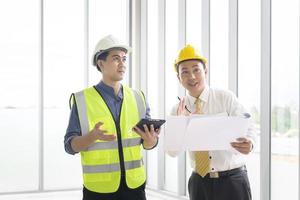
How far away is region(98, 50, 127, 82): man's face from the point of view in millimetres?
2166

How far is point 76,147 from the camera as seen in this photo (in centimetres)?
203

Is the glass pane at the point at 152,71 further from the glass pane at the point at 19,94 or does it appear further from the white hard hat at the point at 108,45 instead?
the white hard hat at the point at 108,45

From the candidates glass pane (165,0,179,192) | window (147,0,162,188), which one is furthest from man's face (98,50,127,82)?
window (147,0,162,188)

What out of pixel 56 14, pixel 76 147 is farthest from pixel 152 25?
pixel 76 147

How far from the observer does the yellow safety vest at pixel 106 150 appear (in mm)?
2098

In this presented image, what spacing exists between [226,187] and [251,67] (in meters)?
1.51

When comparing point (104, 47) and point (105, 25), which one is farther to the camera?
point (105, 25)

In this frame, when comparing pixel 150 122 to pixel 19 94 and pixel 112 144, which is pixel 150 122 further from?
pixel 19 94

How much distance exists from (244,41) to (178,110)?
Result: 147cm

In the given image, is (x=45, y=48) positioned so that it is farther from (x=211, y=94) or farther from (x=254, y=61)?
(x=211, y=94)

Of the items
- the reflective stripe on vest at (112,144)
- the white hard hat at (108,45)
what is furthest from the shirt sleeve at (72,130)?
the white hard hat at (108,45)

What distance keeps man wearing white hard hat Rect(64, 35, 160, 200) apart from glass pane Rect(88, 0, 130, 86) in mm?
2542

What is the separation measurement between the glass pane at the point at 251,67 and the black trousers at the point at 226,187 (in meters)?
1.10

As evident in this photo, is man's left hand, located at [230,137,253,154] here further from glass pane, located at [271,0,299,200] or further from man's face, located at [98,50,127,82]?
glass pane, located at [271,0,299,200]
